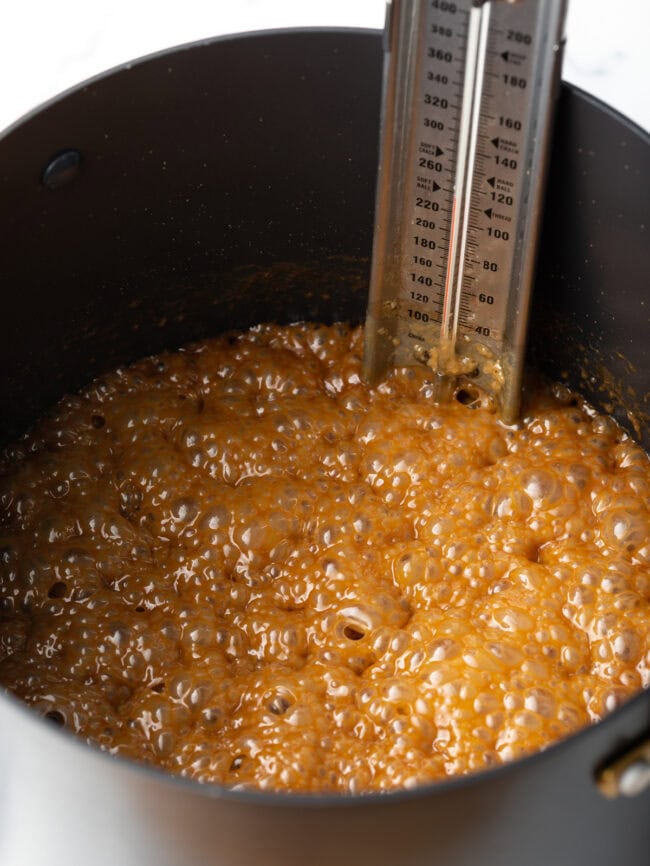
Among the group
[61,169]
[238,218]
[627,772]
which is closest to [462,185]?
[238,218]

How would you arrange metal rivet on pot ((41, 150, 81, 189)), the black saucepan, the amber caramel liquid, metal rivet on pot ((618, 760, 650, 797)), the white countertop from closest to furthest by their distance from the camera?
metal rivet on pot ((618, 760, 650, 797)) < the black saucepan < the amber caramel liquid < metal rivet on pot ((41, 150, 81, 189)) < the white countertop

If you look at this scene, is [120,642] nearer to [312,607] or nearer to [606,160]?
[312,607]

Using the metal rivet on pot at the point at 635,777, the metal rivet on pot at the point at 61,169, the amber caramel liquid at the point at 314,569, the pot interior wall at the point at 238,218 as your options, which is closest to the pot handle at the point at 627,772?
the metal rivet on pot at the point at 635,777

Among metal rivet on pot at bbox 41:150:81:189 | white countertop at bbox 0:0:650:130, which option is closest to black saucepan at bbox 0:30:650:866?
metal rivet on pot at bbox 41:150:81:189

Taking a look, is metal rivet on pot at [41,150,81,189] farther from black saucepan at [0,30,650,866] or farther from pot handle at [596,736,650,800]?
pot handle at [596,736,650,800]

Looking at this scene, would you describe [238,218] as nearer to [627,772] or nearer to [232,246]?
[232,246]

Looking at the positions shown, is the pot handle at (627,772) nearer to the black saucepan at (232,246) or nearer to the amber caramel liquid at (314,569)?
the black saucepan at (232,246)

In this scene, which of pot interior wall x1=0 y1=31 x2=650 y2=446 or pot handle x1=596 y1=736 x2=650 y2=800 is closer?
pot handle x1=596 y1=736 x2=650 y2=800
